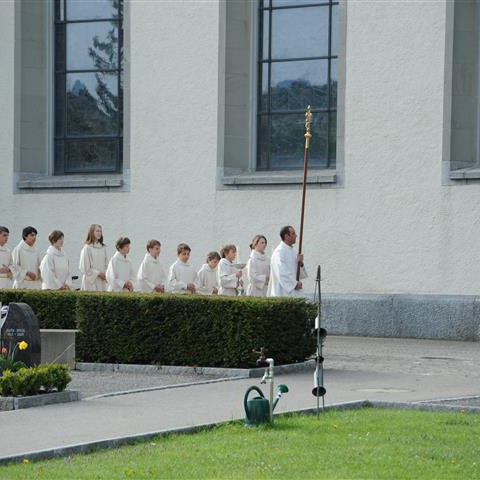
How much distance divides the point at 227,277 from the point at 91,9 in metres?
8.08

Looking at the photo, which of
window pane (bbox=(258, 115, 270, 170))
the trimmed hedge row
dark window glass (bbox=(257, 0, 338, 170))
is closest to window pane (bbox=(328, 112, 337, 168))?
dark window glass (bbox=(257, 0, 338, 170))

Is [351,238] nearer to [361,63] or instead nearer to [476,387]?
[361,63]

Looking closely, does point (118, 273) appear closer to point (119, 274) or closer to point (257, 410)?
point (119, 274)

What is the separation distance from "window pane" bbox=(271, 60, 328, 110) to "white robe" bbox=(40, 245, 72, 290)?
228 inches

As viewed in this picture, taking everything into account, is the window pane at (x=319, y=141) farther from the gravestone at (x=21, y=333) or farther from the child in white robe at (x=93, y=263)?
the gravestone at (x=21, y=333)

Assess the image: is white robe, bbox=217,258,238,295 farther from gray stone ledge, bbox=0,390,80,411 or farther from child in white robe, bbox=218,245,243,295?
gray stone ledge, bbox=0,390,80,411

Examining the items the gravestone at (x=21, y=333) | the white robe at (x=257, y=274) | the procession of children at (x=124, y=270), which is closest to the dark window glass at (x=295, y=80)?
the white robe at (x=257, y=274)

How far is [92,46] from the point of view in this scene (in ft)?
93.6

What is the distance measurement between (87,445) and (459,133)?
14282 millimetres

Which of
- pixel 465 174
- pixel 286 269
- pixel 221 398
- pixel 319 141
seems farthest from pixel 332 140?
pixel 221 398

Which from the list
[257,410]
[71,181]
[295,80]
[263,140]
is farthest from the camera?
[71,181]

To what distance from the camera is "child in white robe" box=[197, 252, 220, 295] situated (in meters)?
23.3

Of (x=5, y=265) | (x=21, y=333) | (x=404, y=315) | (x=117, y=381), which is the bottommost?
(x=117, y=381)

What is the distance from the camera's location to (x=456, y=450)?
1073 centimetres
